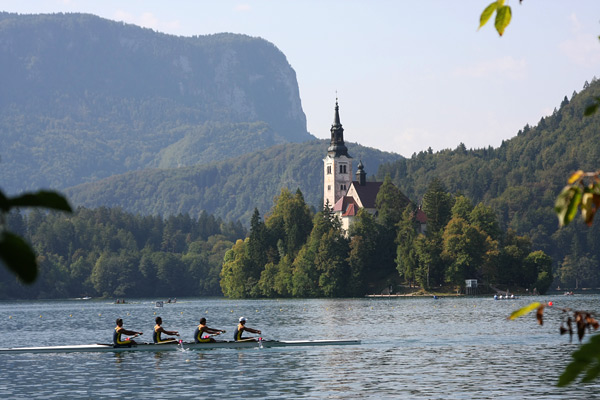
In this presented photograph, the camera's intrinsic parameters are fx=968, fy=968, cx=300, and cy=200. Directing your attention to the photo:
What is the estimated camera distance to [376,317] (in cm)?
10419

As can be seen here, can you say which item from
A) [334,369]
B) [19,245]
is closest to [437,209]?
[334,369]

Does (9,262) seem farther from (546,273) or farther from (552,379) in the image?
(546,273)

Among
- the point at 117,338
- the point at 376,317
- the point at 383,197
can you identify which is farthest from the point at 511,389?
the point at 383,197

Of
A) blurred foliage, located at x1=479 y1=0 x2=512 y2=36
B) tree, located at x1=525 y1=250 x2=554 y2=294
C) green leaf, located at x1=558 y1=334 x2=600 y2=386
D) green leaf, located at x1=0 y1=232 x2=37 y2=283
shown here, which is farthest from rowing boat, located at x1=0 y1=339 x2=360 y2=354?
tree, located at x1=525 y1=250 x2=554 y2=294

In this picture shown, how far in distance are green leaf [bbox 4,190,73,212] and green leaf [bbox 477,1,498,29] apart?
→ 2551mm

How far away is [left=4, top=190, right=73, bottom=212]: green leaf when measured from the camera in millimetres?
3762

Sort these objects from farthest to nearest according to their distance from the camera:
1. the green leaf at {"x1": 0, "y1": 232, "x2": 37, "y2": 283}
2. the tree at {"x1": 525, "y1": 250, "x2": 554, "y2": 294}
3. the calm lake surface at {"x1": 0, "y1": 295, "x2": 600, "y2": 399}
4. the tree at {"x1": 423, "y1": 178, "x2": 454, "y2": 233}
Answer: the tree at {"x1": 423, "y1": 178, "x2": 454, "y2": 233} < the tree at {"x1": 525, "y1": 250, "x2": 554, "y2": 294} < the calm lake surface at {"x1": 0, "y1": 295, "x2": 600, "y2": 399} < the green leaf at {"x1": 0, "y1": 232, "x2": 37, "y2": 283}

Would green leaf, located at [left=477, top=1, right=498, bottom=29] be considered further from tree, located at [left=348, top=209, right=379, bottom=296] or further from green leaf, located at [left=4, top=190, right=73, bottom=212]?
tree, located at [left=348, top=209, right=379, bottom=296]

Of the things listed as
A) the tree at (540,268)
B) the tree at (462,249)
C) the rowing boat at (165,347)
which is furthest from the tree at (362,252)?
the rowing boat at (165,347)

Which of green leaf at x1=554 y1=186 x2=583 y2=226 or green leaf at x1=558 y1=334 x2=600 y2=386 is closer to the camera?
green leaf at x1=558 y1=334 x2=600 y2=386

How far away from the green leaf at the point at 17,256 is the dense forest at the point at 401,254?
170895 mm

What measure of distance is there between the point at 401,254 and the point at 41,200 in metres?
178

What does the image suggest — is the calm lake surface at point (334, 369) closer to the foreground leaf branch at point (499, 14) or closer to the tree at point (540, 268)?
the foreground leaf branch at point (499, 14)

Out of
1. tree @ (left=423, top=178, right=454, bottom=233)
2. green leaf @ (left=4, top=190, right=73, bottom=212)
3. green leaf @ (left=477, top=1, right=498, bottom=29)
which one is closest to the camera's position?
green leaf @ (left=4, top=190, right=73, bottom=212)
